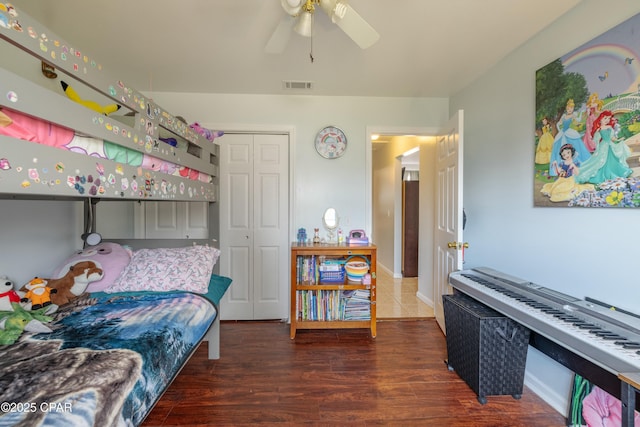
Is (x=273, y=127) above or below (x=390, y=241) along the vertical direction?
above

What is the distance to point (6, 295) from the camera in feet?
4.81

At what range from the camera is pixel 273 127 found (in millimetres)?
2885

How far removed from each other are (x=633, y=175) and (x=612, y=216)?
213 millimetres

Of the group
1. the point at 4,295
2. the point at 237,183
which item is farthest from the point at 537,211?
the point at 4,295

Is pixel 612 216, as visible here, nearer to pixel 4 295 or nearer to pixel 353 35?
pixel 353 35

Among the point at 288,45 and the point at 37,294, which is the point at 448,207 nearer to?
the point at 288,45

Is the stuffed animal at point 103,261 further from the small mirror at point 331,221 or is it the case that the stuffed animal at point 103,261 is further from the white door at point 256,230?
the small mirror at point 331,221

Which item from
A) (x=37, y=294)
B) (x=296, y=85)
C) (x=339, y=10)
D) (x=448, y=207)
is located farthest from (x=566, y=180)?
(x=37, y=294)

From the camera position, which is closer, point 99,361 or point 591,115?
point 99,361

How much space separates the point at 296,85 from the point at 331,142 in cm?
65

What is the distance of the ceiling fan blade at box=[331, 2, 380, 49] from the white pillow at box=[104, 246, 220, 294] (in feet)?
5.66

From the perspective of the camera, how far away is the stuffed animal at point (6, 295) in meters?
1.43

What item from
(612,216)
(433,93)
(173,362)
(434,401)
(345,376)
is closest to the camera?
(173,362)

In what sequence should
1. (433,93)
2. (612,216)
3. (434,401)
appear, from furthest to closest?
(433,93)
(434,401)
(612,216)
